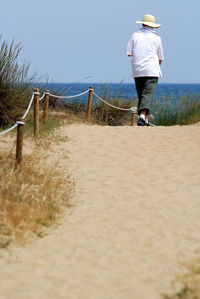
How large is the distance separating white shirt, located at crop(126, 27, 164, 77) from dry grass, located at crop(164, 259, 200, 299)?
5.55 metres

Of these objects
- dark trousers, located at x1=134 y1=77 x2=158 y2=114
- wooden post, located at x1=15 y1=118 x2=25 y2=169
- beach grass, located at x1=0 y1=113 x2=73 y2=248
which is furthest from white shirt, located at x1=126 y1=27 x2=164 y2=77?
wooden post, located at x1=15 y1=118 x2=25 y2=169

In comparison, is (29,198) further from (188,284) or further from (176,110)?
(176,110)

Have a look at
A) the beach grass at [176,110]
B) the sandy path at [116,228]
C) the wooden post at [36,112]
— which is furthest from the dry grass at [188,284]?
the beach grass at [176,110]

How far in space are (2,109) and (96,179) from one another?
2.72 m

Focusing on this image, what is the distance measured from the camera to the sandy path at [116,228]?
3.66 metres

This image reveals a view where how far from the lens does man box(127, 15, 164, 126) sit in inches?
355

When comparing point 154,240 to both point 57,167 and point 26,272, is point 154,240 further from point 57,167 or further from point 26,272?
point 57,167

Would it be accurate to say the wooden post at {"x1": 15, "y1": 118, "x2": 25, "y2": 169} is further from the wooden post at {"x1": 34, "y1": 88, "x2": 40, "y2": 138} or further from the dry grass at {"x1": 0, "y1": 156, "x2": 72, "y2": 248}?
the wooden post at {"x1": 34, "y1": 88, "x2": 40, "y2": 138}

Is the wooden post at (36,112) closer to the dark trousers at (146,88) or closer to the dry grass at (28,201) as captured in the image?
the dry grass at (28,201)

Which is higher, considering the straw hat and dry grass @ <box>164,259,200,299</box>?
the straw hat

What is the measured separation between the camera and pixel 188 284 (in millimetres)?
3604

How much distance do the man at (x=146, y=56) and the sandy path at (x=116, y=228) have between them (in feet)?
4.20

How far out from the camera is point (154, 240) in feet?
14.8

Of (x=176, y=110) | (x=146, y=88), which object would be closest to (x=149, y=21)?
(x=146, y=88)
